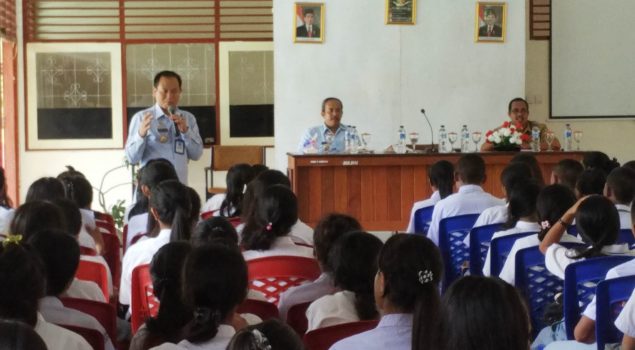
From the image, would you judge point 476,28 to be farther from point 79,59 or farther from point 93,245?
point 93,245

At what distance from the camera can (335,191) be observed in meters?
8.12

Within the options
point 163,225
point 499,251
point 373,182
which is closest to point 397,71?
point 373,182

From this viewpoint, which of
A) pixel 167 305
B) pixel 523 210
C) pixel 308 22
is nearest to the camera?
pixel 167 305

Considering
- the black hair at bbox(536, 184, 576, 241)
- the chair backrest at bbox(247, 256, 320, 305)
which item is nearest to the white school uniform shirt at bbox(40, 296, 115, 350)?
the chair backrest at bbox(247, 256, 320, 305)

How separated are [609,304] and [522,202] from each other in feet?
4.83

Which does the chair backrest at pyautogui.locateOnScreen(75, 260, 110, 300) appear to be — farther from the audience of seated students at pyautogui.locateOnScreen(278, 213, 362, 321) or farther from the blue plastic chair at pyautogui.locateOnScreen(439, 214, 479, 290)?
the blue plastic chair at pyautogui.locateOnScreen(439, 214, 479, 290)

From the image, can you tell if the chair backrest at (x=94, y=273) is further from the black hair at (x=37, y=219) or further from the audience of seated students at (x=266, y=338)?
the audience of seated students at (x=266, y=338)

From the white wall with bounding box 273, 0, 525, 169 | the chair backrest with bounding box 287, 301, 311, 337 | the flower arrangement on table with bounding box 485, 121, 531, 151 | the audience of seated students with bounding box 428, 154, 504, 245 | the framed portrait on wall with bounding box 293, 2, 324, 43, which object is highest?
the framed portrait on wall with bounding box 293, 2, 324, 43

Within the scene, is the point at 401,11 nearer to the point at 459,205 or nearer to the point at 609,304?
the point at 459,205

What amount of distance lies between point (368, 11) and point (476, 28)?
110 cm

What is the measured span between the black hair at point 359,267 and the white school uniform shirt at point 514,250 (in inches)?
36.9

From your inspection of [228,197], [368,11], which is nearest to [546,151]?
[368,11]

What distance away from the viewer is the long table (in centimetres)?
807

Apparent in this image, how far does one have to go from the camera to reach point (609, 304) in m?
3.06
